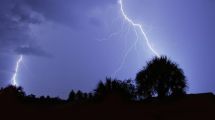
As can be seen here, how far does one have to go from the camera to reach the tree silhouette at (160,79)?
46844 mm

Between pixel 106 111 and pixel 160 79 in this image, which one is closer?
pixel 106 111

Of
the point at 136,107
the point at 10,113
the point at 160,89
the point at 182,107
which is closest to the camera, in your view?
the point at 10,113

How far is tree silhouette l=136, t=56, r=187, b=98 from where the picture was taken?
46844 millimetres

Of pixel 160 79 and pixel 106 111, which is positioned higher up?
pixel 160 79

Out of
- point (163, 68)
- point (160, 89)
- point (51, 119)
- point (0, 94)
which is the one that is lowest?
point (51, 119)

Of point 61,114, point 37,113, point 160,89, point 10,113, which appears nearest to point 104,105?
point 61,114

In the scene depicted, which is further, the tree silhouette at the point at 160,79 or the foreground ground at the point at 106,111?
the tree silhouette at the point at 160,79

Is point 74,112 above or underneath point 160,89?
underneath

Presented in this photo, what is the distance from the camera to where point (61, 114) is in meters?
25.5

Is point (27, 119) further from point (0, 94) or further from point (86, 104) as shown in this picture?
point (86, 104)

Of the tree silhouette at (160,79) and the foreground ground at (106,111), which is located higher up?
the tree silhouette at (160,79)

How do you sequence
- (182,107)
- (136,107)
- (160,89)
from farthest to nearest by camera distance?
(160,89), (182,107), (136,107)

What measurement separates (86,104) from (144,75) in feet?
79.7

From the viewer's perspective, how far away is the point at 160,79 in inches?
1882
